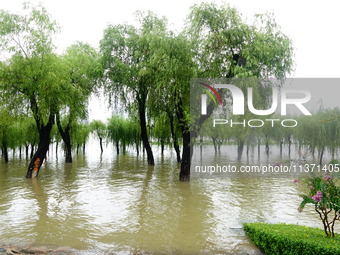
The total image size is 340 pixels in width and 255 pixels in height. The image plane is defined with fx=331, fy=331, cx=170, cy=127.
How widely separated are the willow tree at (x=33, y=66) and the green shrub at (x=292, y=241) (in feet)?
39.7

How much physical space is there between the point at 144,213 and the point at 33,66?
955 centimetres

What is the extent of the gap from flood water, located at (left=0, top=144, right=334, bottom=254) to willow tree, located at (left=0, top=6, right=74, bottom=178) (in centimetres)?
408

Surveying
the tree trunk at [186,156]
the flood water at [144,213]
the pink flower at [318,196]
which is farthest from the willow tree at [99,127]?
the pink flower at [318,196]

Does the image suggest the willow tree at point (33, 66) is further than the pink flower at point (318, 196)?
Yes

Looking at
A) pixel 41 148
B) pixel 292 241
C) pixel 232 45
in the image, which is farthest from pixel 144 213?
pixel 41 148

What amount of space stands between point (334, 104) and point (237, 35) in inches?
527

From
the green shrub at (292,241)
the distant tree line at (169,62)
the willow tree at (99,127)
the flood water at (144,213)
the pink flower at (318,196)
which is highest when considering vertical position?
the distant tree line at (169,62)

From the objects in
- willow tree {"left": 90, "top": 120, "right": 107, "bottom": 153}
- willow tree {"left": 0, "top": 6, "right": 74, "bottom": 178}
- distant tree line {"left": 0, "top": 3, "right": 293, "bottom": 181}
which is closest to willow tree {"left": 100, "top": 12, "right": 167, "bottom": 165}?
distant tree line {"left": 0, "top": 3, "right": 293, "bottom": 181}

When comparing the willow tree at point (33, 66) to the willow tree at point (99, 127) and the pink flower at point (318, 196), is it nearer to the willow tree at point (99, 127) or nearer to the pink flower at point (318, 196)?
the pink flower at point (318, 196)

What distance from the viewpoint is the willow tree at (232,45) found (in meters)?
13.9

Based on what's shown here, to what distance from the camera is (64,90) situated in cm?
1667

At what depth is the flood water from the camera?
738cm

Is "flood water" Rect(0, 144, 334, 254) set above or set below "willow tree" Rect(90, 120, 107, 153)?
below

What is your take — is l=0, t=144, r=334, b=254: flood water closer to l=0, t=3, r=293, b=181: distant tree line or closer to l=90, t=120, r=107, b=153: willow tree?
l=0, t=3, r=293, b=181: distant tree line
